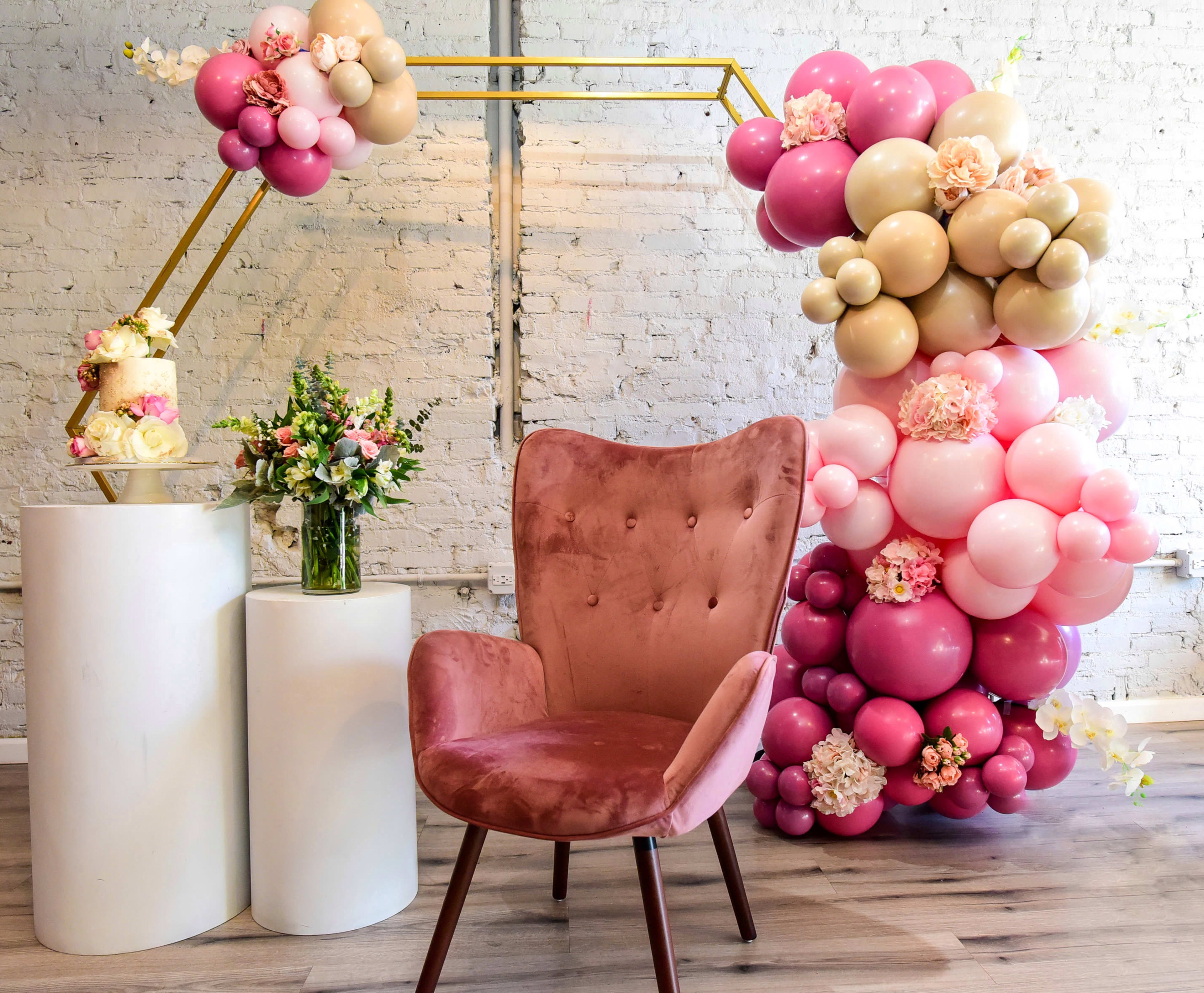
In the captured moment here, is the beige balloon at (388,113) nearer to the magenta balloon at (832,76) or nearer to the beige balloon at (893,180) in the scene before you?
the magenta balloon at (832,76)

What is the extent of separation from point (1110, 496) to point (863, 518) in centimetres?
47

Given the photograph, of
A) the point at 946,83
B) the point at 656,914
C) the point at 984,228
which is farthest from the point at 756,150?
the point at 656,914

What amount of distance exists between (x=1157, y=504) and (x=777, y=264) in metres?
1.55

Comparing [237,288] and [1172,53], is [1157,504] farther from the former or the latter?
[237,288]

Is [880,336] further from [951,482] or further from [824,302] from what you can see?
[951,482]

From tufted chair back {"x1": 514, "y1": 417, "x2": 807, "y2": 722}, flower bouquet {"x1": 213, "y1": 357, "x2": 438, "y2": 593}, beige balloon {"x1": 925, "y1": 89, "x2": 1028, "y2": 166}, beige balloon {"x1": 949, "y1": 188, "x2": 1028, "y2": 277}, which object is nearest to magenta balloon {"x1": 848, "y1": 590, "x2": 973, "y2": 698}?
tufted chair back {"x1": 514, "y1": 417, "x2": 807, "y2": 722}

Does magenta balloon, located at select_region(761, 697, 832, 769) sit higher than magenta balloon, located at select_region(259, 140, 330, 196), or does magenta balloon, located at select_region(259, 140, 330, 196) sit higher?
magenta balloon, located at select_region(259, 140, 330, 196)

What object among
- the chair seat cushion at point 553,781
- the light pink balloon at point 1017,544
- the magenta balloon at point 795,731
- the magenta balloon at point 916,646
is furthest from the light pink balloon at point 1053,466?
the chair seat cushion at point 553,781

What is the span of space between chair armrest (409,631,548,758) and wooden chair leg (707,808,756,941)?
39 cm

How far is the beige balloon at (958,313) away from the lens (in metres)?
1.73

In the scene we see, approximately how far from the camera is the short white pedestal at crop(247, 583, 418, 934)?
59.9 inches

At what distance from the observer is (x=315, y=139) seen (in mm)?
1809

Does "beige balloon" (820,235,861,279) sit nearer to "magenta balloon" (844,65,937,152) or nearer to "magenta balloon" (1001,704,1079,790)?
"magenta balloon" (844,65,937,152)

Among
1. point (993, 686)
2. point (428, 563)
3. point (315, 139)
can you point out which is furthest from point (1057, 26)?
point (428, 563)
